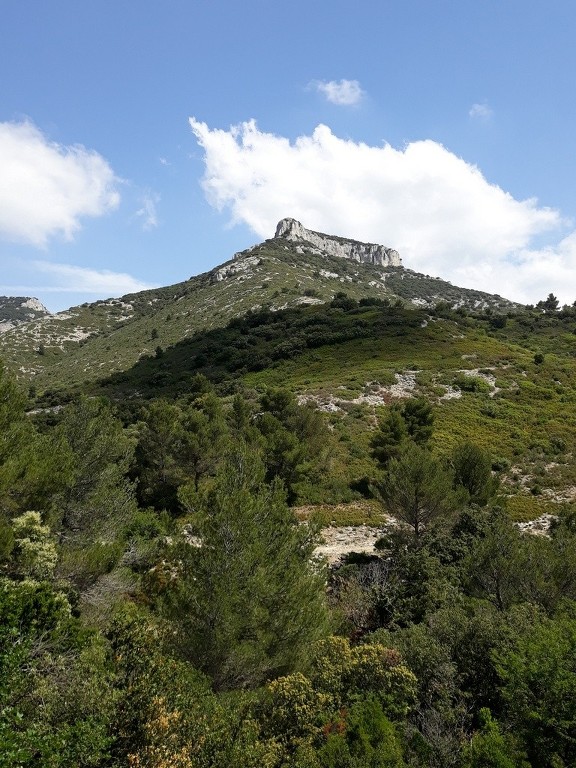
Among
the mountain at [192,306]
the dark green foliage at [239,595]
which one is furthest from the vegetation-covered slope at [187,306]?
the dark green foliage at [239,595]

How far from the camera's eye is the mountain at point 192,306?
9950 cm

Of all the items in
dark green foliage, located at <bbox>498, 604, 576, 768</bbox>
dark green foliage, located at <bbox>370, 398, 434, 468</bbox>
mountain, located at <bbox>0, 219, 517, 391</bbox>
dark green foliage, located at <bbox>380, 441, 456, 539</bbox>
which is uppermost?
mountain, located at <bbox>0, 219, 517, 391</bbox>

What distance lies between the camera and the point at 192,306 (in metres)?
121

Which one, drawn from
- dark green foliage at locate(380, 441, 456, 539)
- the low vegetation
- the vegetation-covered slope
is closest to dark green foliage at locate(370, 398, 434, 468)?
the low vegetation

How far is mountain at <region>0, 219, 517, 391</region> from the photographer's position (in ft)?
326

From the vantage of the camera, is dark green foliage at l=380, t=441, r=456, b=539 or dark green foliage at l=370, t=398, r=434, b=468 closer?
dark green foliage at l=380, t=441, r=456, b=539

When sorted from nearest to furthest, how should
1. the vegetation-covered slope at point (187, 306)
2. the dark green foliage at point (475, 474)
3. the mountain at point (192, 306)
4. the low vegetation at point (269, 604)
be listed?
A: the low vegetation at point (269, 604) → the dark green foliage at point (475, 474) → the mountain at point (192, 306) → the vegetation-covered slope at point (187, 306)

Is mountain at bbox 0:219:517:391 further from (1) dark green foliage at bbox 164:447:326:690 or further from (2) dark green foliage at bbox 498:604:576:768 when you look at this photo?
(2) dark green foliage at bbox 498:604:576:768

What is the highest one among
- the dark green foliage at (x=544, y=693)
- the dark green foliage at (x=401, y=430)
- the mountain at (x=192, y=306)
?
the mountain at (x=192, y=306)

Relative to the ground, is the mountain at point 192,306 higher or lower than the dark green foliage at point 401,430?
higher

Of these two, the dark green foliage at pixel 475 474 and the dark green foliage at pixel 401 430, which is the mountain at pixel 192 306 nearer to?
the dark green foliage at pixel 401 430

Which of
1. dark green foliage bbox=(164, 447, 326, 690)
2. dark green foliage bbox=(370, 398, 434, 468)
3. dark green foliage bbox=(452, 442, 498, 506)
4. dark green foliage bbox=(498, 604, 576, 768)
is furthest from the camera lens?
dark green foliage bbox=(370, 398, 434, 468)

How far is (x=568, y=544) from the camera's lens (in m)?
15.4

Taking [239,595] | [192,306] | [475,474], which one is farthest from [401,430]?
A: [192,306]
